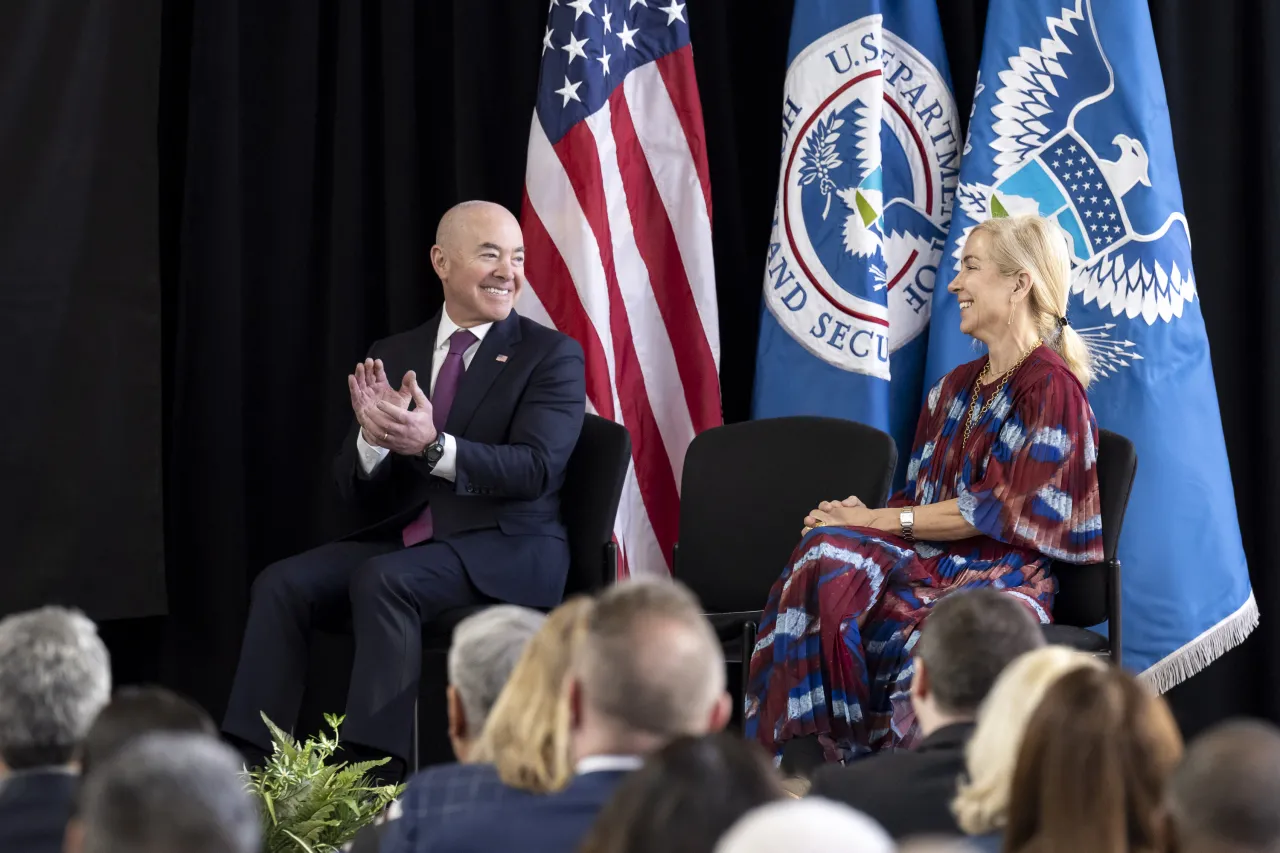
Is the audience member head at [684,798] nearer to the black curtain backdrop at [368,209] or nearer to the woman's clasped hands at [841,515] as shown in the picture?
the woman's clasped hands at [841,515]

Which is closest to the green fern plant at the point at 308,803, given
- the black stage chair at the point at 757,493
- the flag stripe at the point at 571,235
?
the black stage chair at the point at 757,493

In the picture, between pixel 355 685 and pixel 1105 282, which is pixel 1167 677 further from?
pixel 355 685

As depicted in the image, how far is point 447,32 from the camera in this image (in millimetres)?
5137

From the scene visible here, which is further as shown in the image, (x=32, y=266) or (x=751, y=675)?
(x=32, y=266)

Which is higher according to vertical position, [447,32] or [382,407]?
[447,32]

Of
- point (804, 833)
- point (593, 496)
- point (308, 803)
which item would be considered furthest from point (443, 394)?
point (804, 833)

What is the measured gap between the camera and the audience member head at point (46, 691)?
5.97ft

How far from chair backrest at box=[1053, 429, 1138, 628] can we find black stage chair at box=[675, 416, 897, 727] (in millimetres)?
508

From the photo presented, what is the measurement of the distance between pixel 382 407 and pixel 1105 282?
2.00 meters

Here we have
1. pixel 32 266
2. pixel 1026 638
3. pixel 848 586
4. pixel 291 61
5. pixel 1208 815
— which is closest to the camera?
pixel 1208 815

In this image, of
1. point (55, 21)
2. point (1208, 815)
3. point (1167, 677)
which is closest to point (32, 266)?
point (55, 21)

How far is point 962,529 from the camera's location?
147 inches

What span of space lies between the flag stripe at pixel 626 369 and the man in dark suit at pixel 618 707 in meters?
2.93

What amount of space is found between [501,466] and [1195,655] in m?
1.92
